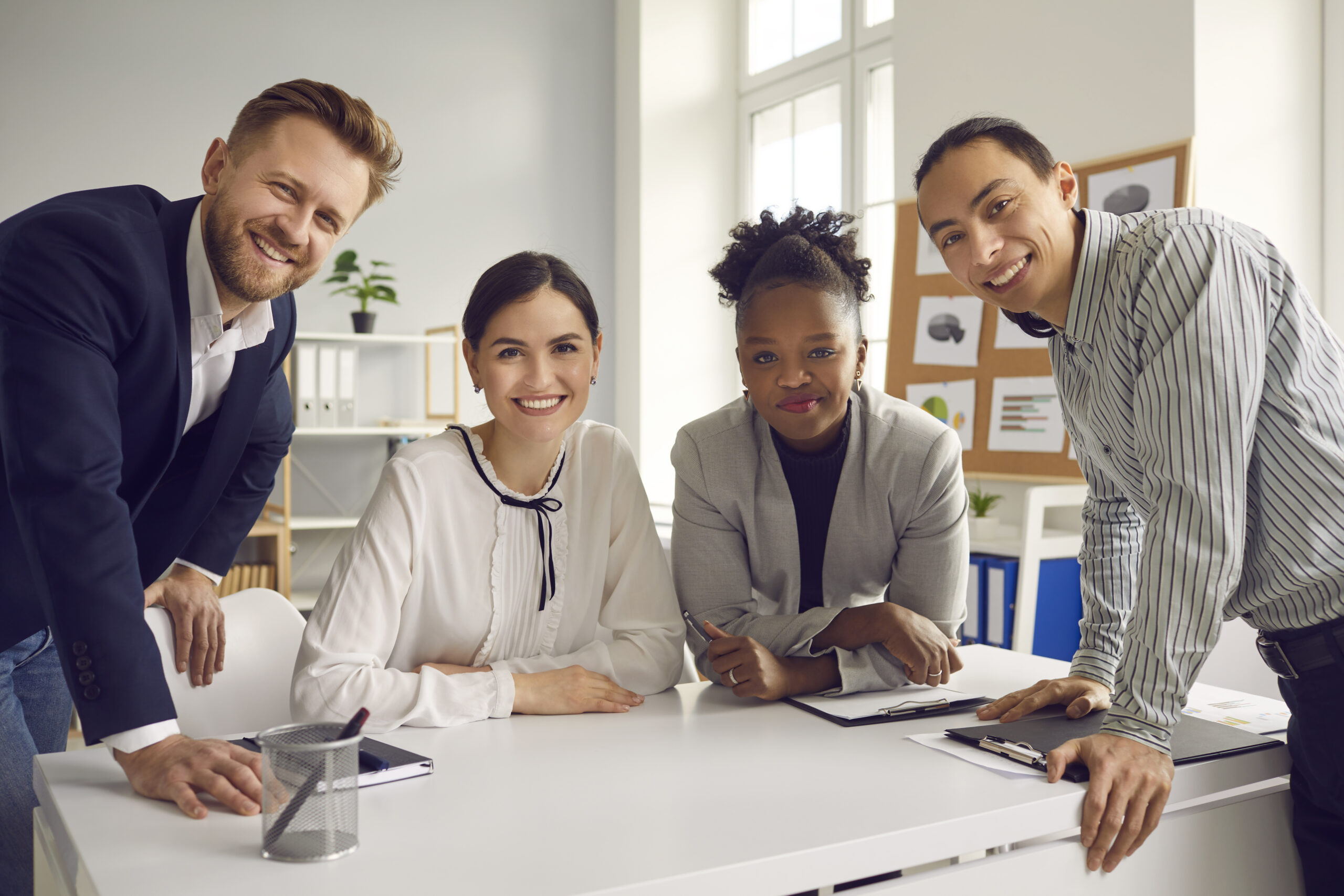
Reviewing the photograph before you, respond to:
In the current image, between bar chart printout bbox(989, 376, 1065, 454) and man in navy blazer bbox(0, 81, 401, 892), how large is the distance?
7.82ft

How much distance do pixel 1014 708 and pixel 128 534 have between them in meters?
1.10

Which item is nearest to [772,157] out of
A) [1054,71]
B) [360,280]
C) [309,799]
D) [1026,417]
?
[1054,71]

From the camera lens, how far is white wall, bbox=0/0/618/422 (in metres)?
3.98

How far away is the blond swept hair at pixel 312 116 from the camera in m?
1.35

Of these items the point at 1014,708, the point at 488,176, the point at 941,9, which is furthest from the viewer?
the point at 488,176

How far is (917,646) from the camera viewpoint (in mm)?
1420

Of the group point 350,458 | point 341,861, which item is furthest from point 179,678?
point 350,458

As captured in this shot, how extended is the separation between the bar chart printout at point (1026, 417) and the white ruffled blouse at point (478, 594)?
207cm

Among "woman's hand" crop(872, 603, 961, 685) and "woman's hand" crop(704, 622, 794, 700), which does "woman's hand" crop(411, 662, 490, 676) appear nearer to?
"woman's hand" crop(704, 622, 794, 700)

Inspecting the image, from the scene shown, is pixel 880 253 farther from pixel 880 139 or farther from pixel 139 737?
pixel 139 737

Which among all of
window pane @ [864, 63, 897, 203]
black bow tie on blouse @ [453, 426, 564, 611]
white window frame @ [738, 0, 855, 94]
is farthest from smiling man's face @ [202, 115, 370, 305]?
white window frame @ [738, 0, 855, 94]

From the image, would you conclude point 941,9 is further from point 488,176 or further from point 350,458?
point 350,458

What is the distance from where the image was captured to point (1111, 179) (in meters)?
3.06

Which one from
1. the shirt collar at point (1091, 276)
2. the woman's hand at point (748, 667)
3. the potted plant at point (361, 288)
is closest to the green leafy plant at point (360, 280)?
the potted plant at point (361, 288)
